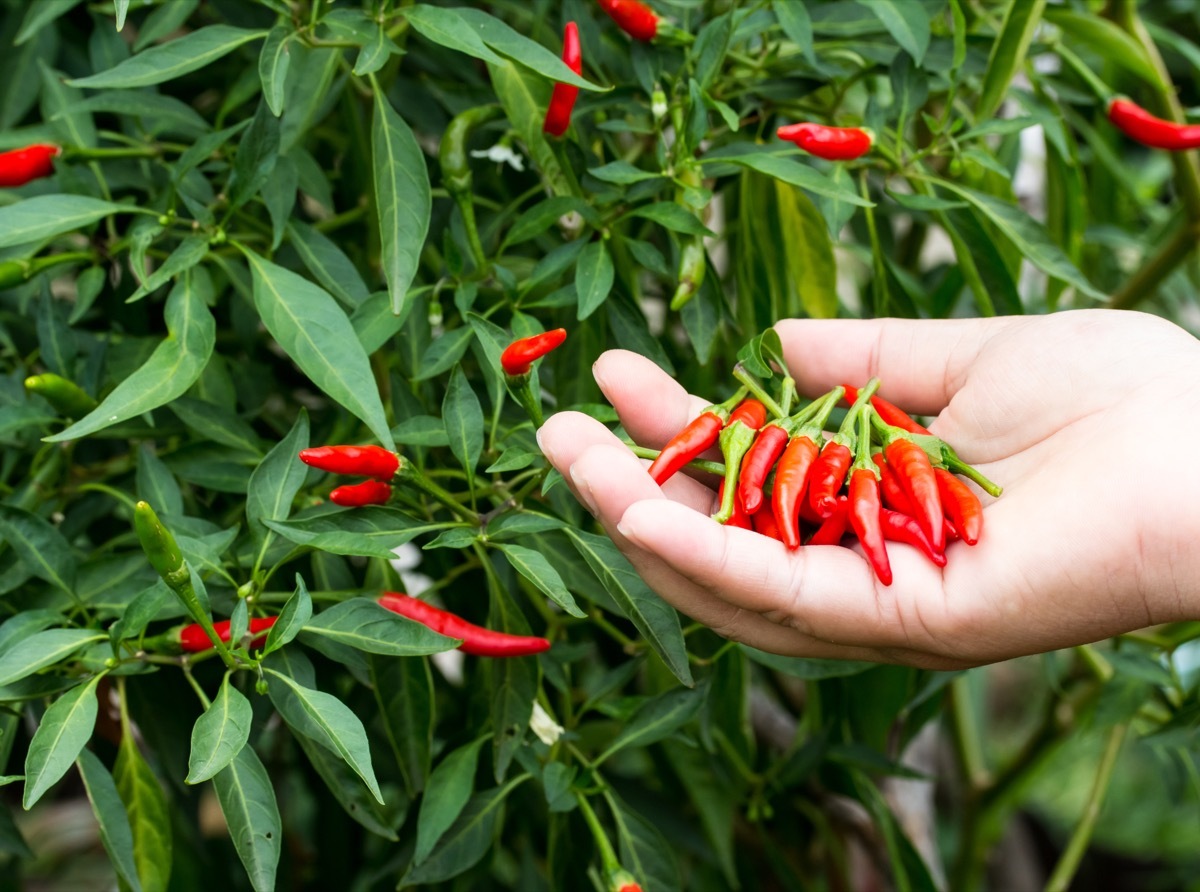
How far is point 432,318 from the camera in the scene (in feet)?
3.48

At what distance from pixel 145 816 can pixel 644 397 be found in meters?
0.56

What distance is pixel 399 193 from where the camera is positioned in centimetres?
96

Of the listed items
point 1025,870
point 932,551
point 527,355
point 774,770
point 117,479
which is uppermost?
point 527,355

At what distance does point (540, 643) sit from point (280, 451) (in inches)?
10.8

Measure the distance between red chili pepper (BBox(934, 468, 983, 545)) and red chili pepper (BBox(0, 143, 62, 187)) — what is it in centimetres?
91

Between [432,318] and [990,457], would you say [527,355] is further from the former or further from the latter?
[990,457]

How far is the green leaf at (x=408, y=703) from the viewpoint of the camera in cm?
100

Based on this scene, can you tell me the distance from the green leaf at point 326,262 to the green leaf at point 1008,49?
0.67m

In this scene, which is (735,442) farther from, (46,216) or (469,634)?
(46,216)

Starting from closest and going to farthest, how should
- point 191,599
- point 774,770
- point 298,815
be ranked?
point 191,599 < point 774,770 < point 298,815

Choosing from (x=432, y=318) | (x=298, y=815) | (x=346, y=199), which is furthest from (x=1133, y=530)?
(x=298, y=815)

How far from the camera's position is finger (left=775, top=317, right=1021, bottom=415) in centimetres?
117

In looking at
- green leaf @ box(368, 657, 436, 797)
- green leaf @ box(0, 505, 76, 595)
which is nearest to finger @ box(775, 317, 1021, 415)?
green leaf @ box(368, 657, 436, 797)

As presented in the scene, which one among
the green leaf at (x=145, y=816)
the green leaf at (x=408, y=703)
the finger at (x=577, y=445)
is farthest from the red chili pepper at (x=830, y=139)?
the green leaf at (x=145, y=816)
